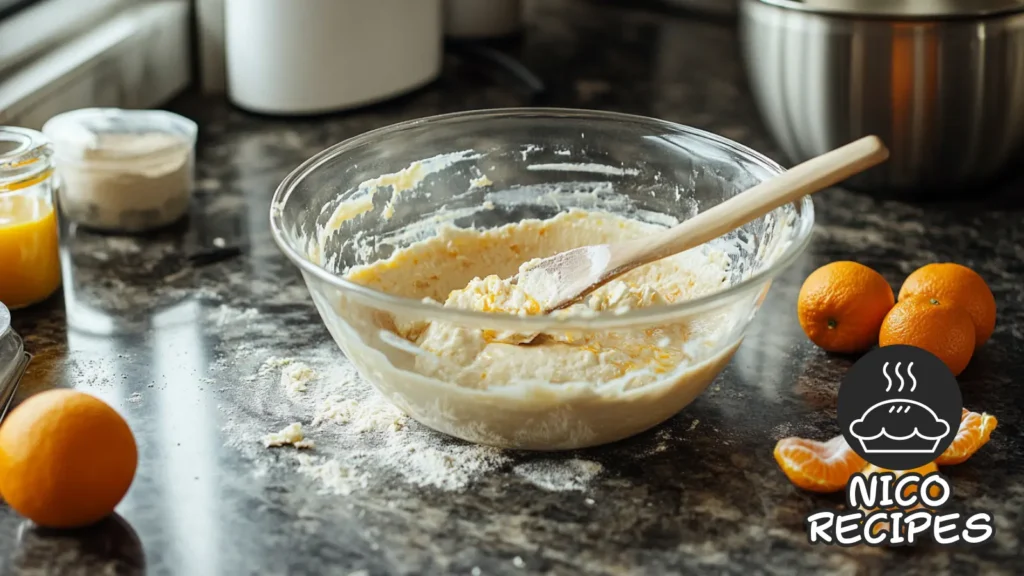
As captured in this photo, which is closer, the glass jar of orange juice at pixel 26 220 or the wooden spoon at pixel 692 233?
the wooden spoon at pixel 692 233

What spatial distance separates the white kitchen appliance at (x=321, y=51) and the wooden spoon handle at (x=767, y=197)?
Result: 1.00 metres

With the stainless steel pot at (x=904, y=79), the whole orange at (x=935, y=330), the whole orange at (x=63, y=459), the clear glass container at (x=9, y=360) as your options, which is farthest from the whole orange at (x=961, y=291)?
the clear glass container at (x=9, y=360)

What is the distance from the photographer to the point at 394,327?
1220mm

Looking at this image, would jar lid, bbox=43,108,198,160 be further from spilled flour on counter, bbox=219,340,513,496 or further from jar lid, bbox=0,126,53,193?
spilled flour on counter, bbox=219,340,513,496

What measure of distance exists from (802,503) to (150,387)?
0.73 meters

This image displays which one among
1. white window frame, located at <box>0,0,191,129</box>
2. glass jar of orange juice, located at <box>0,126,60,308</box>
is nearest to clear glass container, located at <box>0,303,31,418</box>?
glass jar of orange juice, located at <box>0,126,60,308</box>

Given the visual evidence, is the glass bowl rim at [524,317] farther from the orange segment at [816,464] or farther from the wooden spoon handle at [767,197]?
the orange segment at [816,464]

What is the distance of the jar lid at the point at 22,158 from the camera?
1406 millimetres

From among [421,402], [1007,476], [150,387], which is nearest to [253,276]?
[150,387]

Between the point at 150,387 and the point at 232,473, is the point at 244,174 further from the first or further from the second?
the point at 232,473

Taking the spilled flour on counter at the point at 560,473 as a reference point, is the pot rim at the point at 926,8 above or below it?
above

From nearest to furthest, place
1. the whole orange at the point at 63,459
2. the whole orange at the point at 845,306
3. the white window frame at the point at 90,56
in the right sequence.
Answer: the whole orange at the point at 63,459 → the whole orange at the point at 845,306 → the white window frame at the point at 90,56

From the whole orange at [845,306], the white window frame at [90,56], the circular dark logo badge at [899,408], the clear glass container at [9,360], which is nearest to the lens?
the circular dark logo badge at [899,408]

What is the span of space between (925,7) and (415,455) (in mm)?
1034
